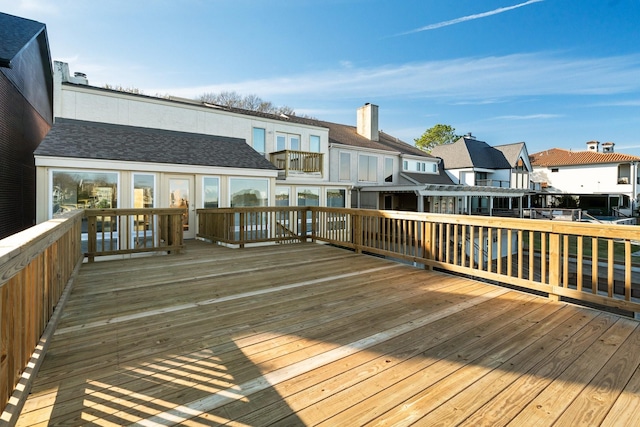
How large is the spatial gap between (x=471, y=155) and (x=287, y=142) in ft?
58.5

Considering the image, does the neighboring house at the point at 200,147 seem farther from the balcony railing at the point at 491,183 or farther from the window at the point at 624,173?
the window at the point at 624,173

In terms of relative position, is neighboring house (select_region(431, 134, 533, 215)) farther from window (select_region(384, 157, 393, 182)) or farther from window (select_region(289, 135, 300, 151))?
window (select_region(289, 135, 300, 151))

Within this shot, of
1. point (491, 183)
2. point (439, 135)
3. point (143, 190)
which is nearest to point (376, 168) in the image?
point (143, 190)

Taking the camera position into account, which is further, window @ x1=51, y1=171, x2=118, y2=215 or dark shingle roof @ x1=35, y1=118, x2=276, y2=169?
dark shingle roof @ x1=35, y1=118, x2=276, y2=169

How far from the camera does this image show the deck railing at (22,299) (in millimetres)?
1382

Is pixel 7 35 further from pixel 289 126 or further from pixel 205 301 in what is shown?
pixel 205 301

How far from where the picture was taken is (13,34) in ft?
28.6

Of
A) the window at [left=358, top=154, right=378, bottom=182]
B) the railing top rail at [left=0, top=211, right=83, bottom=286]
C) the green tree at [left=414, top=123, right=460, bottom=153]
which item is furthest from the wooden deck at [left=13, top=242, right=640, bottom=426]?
the green tree at [left=414, top=123, right=460, bottom=153]

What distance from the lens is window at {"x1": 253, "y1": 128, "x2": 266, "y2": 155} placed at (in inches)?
521

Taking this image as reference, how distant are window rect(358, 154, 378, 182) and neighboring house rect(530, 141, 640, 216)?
70.6 ft

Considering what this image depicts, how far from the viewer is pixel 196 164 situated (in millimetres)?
9367

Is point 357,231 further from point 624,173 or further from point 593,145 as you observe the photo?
point 593,145

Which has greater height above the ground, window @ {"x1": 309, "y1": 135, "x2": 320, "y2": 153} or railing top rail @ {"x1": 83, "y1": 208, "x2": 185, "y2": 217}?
window @ {"x1": 309, "y1": 135, "x2": 320, "y2": 153}

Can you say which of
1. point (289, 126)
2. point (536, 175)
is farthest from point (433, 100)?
point (289, 126)
